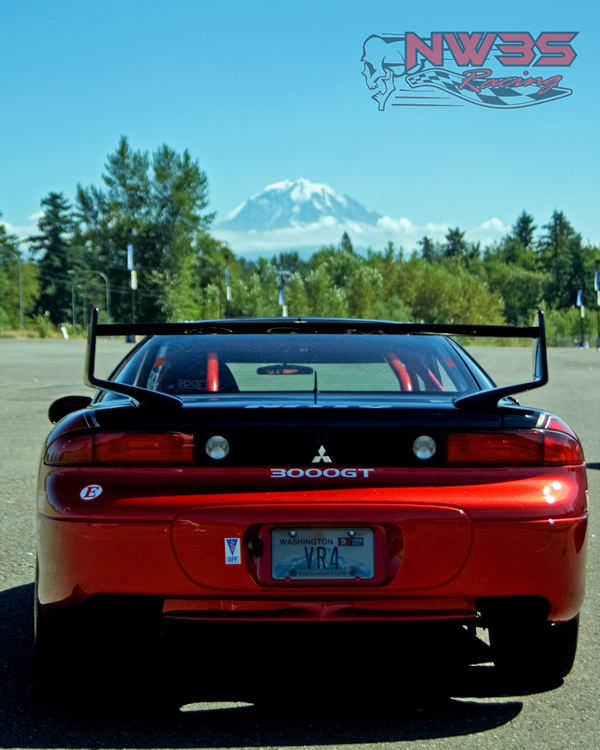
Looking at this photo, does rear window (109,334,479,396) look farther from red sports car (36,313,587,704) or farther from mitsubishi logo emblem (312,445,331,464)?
mitsubishi logo emblem (312,445,331,464)

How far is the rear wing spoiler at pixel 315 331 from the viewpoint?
3.39 metres

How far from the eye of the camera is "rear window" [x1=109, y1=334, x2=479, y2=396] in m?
4.20

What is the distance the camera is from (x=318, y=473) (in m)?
3.23

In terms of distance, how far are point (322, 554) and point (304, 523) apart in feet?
0.36

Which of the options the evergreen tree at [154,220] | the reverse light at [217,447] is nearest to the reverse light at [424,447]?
the reverse light at [217,447]

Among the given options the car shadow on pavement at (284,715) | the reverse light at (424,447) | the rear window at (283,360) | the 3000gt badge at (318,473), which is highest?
the rear window at (283,360)

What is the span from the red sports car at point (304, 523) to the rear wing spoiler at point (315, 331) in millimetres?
18

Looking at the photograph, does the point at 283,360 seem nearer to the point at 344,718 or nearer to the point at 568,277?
the point at 344,718

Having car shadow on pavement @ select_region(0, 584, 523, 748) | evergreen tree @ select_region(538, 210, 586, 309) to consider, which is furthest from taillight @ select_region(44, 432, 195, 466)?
evergreen tree @ select_region(538, 210, 586, 309)

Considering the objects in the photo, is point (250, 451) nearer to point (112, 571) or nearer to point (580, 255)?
point (112, 571)

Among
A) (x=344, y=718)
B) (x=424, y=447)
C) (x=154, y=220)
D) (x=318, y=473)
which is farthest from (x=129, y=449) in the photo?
(x=154, y=220)

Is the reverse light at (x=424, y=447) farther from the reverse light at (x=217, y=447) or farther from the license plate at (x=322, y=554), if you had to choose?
the reverse light at (x=217, y=447)

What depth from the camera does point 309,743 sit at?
10.2ft

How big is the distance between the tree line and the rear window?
72211 millimetres
